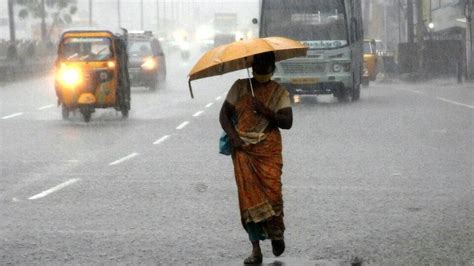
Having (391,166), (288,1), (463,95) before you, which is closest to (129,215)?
(391,166)

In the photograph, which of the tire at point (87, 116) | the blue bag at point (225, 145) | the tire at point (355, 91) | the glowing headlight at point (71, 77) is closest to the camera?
the blue bag at point (225, 145)

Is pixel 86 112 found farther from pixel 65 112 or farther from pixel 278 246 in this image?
pixel 278 246

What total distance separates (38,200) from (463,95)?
2555cm

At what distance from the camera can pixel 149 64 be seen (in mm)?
40000

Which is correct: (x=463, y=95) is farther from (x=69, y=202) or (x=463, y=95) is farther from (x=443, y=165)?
(x=69, y=202)

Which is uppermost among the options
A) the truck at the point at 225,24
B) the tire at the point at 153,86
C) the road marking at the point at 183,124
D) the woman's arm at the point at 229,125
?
the truck at the point at 225,24

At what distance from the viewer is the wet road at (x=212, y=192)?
8.75 meters

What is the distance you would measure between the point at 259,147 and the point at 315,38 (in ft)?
77.0

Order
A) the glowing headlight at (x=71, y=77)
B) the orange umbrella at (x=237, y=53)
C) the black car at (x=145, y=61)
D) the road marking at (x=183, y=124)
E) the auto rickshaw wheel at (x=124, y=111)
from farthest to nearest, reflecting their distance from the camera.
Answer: the black car at (x=145, y=61)
the auto rickshaw wheel at (x=124, y=111)
the glowing headlight at (x=71, y=77)
the road marking at (x=183, y=124)
the orange umbrella at (x=237, y=53)

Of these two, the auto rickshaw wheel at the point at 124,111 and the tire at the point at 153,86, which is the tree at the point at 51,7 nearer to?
the tire at the point at 153,86

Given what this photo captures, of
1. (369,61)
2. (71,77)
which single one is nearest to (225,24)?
(369,61)

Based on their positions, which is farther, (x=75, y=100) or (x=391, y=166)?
(x=75, y=100)

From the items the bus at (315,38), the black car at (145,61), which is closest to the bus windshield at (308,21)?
the bus at (315,38)

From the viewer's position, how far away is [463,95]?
35.6 metres
